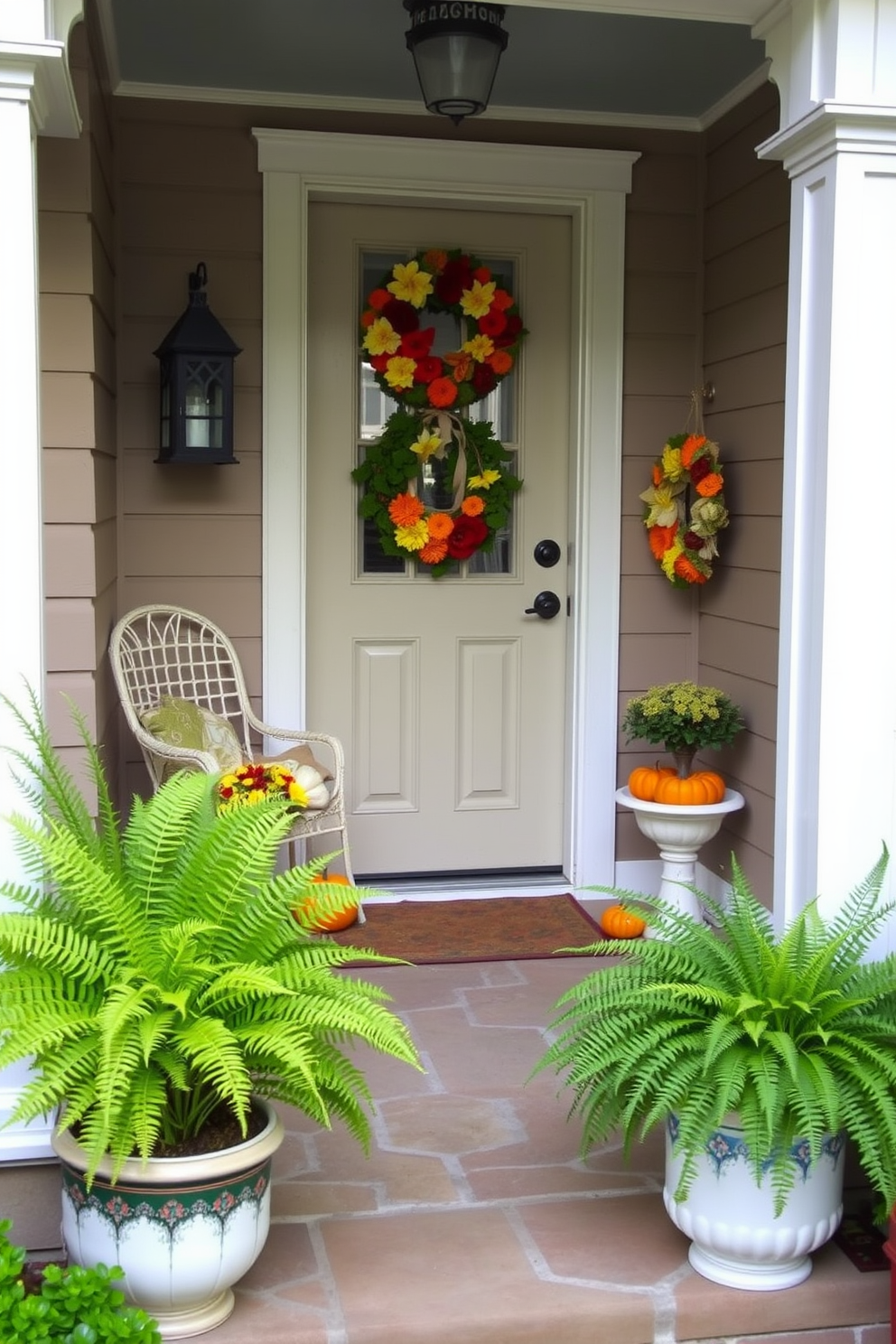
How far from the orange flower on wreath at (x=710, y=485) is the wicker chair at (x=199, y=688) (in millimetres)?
1274

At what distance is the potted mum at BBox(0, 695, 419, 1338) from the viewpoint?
2.02m

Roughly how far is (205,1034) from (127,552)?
95.3 inches

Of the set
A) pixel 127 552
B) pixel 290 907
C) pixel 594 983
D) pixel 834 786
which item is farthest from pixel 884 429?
pixel 127 552

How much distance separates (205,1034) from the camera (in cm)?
203

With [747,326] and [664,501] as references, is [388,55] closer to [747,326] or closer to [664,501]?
[747,326]

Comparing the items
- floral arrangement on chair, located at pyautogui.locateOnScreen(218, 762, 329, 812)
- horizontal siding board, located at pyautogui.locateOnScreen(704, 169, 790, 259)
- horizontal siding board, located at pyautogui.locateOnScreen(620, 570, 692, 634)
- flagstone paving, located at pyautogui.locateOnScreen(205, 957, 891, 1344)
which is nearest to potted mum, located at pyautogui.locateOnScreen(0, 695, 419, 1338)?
flagstone paving, located at pyautogui.locateOnScreen(205, 957, 891, 1344)

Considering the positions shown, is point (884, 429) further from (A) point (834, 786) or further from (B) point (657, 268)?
(B) point (657, 268)

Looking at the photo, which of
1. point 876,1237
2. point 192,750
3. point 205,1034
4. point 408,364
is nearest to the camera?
point 205,1034

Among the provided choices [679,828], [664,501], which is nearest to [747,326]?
[664,501]

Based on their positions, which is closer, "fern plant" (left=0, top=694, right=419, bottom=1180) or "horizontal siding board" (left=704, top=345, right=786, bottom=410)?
"fern plant" (left=0, top=694, right=419, bottom=1180)

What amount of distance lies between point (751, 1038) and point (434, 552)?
2441 mm

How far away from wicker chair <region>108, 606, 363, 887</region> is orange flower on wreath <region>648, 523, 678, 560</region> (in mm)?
1149

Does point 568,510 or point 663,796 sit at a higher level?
point 568,510

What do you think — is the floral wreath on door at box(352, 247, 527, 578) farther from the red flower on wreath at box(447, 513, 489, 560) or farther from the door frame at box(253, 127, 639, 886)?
the door frame at box(253, 127, 639, 886)
